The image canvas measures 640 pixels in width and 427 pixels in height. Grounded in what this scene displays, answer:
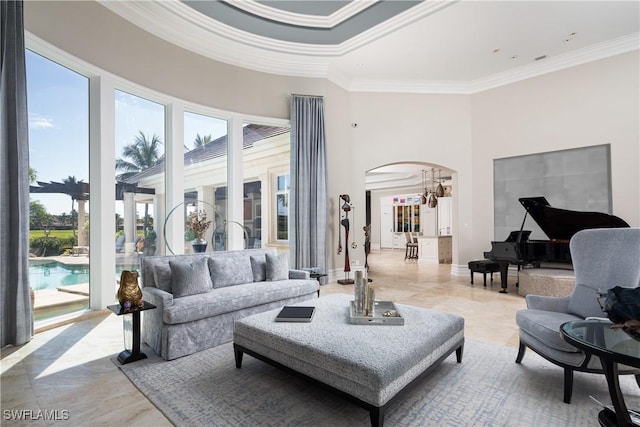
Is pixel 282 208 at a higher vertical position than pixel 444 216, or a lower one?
higher

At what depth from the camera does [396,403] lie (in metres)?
2.13

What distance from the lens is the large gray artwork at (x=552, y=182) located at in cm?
577

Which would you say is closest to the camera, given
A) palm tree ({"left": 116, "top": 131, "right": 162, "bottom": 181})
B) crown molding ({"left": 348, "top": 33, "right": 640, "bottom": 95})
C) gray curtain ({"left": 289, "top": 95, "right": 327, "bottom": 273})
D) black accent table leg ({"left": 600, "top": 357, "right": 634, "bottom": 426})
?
black accent table leg ({"left": 600, "top": 357, "right": 634, "bottom": 426})

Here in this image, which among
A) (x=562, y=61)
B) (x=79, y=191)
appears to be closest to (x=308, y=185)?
(x=79, y=191)

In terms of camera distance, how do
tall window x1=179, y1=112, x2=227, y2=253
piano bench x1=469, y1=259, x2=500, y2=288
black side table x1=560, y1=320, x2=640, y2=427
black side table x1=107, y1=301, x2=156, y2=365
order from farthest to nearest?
piano bench x1=469, y1=259, x2=500, y2=288
tall window x1=179, y1=112, x2=227, y2=253
black side table x1=107, y1=301, x2=156, y2=365
black side table x1=560, y1=320, x2=640, y2=427

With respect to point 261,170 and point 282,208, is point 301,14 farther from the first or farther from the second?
point 282,208

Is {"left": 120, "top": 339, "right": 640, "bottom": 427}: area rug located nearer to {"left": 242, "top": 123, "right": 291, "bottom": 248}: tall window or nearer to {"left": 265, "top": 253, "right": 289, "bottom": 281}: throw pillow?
{"left": 265, "top": 253, "right": 289, "bottom": 281}: throw pillow

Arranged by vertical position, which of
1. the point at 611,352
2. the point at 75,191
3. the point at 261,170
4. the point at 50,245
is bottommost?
the point at 611,352

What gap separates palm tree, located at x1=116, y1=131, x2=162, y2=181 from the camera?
15.1 feet

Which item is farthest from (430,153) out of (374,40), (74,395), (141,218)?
(74,395)

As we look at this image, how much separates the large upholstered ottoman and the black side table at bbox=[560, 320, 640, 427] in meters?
0.82

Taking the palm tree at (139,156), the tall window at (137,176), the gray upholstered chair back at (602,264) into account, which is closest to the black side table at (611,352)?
the gray upholstered chair back at (602,264)

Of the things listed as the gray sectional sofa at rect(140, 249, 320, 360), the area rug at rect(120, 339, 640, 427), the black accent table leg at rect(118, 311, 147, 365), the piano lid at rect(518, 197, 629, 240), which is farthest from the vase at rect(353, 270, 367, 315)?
the piano lid at rect(518, 197, 629, 240)

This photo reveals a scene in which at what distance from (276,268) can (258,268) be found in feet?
0.75
